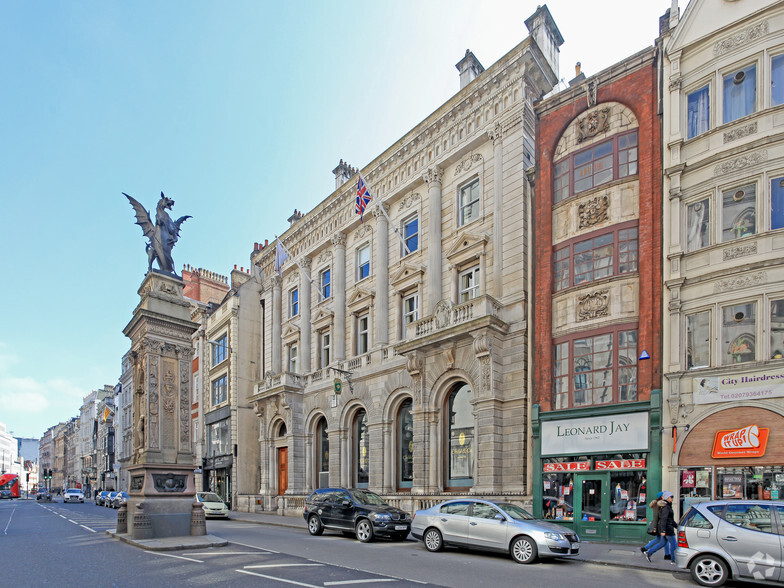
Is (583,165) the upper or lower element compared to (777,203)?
upper

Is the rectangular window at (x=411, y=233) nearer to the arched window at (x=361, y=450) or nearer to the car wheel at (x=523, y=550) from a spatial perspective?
the arched window at (x=361, y=450)

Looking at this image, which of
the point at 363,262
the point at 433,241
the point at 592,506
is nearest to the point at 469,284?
the point at 433,241

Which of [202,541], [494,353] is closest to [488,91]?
[494,353]

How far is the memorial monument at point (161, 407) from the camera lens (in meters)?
16.7

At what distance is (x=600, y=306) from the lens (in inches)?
712

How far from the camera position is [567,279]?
1922 centimetres

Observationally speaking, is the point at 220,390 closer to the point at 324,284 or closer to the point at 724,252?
the point at 324,284

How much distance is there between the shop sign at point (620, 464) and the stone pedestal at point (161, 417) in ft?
39.4

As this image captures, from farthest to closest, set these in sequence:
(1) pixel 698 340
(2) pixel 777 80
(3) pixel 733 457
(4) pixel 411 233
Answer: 1. (4) pixel 411 233
2. (1) pixel 698 340
3. (2) pixel 777 80
4. (3) pixel 733 457

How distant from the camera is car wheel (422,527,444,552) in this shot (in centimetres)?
1460

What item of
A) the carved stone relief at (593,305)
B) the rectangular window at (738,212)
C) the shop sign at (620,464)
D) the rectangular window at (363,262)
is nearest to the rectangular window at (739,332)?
the rectangular window at (738,212)

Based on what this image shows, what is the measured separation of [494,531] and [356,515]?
215 inches

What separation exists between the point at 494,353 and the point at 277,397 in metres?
16.0

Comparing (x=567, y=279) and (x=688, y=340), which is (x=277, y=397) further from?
(x=688, y=340)
